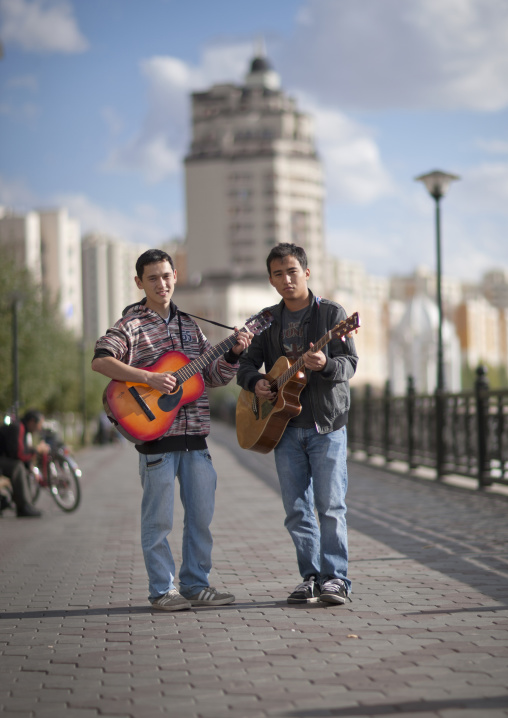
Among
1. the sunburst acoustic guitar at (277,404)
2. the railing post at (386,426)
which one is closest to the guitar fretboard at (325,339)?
the sunburst acoustic guitar at (277,404)

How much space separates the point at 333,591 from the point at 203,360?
1.55 meters

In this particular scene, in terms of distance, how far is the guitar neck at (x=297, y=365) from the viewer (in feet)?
20.2

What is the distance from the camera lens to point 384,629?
5617 millimetres

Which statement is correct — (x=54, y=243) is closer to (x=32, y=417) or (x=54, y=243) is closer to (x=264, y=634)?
(x=32, y=417)

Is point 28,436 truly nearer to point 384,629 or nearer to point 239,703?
point 384,629

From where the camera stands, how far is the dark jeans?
537 inches

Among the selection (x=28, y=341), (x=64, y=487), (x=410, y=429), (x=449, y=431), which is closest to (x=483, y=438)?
(x=449, y=431)

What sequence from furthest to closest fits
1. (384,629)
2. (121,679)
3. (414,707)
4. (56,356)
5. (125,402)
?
(56,356), (125,402), (384,629), (121,679), (414,707)

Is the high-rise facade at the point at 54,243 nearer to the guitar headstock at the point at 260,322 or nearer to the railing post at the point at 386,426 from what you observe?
the railing post at the point at 386,426

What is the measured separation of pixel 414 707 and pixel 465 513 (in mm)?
7899

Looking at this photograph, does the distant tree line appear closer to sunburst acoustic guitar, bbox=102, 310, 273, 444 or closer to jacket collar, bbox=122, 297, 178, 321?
jacket collar, bbox=122, 297, 178, 321

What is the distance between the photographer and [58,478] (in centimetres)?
1450

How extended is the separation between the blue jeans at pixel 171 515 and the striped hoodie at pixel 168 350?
101mm

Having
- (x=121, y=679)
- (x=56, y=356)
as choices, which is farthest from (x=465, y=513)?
(x=56, y=356)
